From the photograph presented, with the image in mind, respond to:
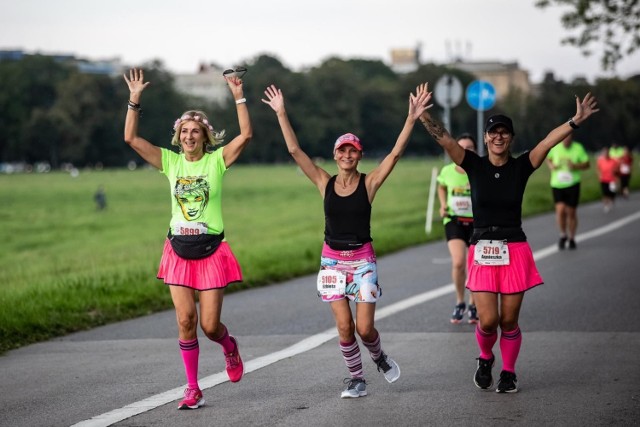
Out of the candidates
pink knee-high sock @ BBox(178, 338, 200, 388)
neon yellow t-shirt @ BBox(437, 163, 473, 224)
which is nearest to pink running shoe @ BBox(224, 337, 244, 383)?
pink knee-high sock @ BBox(178, 338, 200, 388)

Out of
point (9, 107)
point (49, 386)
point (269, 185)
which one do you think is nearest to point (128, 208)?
point (269, 185)

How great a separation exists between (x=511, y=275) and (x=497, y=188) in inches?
23.0

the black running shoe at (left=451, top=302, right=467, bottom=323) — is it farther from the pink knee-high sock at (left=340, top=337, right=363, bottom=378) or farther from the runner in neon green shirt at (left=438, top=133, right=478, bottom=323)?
the pink knee-high sock at (left=340, top=337, right=363, bottom=378)

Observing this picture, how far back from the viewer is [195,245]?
793cm

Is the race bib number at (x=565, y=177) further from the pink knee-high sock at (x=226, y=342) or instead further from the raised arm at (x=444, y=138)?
the pink knee-high sock at (x=226, y=342)

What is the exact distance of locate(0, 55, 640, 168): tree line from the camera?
127250 mm

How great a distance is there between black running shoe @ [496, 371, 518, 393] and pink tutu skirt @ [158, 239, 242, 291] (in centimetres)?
185

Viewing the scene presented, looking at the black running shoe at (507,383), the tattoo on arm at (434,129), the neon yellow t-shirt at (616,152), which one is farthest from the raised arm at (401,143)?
the neon yellow t-shirt at (616,152)

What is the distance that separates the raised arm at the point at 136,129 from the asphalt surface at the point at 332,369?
157 cm

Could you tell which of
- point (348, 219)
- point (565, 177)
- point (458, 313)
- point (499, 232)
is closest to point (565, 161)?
point (565, 177)

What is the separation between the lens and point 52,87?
140 metres

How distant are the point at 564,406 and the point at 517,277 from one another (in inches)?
41.6

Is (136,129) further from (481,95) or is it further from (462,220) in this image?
(481,95)

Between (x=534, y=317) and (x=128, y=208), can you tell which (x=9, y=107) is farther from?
(x=534, y=317)
